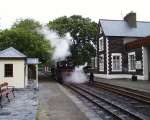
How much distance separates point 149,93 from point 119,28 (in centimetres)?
2445

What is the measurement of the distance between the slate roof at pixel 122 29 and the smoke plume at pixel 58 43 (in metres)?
5.55

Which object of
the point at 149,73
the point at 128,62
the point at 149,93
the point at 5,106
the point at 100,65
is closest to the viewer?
the point at 5,106

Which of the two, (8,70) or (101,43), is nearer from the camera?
(8,70)

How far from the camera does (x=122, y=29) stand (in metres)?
43.9

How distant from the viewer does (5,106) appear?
15484 millimetres

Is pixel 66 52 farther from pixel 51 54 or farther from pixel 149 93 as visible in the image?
pixel 149 93

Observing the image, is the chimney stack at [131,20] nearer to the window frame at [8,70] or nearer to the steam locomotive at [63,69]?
the steam locomotive at [63,69]

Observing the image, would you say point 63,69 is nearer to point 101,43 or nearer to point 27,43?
point 27,43

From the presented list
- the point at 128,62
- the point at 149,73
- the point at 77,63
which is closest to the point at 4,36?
the point at 77,63

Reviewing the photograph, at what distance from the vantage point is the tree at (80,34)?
169ft

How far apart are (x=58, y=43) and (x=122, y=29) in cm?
809

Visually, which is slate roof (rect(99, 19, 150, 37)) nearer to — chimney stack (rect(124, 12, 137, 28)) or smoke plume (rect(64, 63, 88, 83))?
chimney stack (rect(124, 12, 137, 28))

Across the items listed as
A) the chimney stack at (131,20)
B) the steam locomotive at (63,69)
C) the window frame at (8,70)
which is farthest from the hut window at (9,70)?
the chimney stack at (131,20)

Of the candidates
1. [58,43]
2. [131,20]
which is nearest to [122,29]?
[131,20]
